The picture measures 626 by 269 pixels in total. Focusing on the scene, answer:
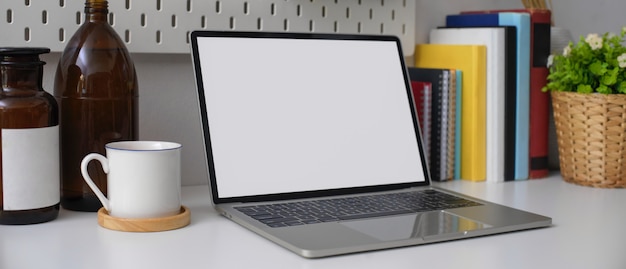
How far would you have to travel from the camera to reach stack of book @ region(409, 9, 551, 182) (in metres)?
1.27

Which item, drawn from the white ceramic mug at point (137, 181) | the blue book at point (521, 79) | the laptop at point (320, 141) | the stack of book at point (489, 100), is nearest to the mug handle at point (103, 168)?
the white ceramic mug at point (137, 181)

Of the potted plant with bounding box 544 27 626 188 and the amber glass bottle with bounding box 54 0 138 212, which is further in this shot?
the potted plant with bounding box 544 27 626 188

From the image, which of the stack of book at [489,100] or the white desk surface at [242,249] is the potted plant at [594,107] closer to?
the stack of book at [489,100]

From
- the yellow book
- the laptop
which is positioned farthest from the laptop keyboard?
the yellow book

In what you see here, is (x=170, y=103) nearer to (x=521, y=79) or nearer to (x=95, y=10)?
(x=95, y=10)

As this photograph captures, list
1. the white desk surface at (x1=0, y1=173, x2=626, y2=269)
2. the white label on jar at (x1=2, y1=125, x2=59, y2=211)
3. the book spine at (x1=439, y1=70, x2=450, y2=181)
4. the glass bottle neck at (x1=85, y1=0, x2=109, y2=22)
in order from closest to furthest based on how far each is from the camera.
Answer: the white desk surface at (x1=0, y1=173, x2=626, y2=269) → the white label on jar at (x1=2, y1=125, x2=59, y2=211) → the glass bottle neck at (x1=85, y1=0, x2=109, y2=22) → the book spine at (x1=439, y1=70, x2=450, y2=181)

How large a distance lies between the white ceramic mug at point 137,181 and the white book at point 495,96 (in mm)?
583

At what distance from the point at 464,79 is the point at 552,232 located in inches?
16.4

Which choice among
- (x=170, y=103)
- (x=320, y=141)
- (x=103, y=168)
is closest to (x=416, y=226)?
(x=320, y=141)

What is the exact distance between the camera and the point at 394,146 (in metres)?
1.16

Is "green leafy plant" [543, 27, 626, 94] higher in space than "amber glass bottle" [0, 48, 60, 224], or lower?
higher

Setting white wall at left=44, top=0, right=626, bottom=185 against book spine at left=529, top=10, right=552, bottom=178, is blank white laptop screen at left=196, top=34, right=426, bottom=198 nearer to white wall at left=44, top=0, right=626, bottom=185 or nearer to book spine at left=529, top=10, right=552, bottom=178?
white wall at left=44, top=0, right=626, bottom=185

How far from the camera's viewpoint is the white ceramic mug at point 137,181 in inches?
34.8

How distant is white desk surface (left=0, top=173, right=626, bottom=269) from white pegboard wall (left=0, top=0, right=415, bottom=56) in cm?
26
